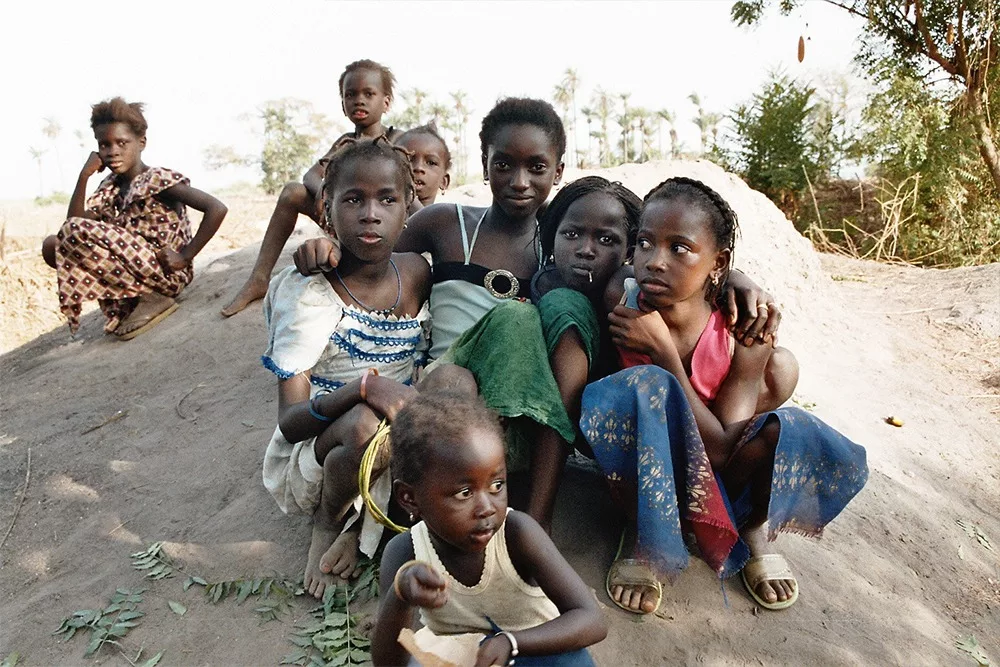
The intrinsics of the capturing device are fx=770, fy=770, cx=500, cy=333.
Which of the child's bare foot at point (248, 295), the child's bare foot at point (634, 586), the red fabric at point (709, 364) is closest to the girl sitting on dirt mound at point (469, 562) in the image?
the child's bare foot at point (634, 586)

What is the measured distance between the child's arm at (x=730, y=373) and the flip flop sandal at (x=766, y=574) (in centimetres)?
34

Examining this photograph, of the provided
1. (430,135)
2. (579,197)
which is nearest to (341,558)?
(579,197)

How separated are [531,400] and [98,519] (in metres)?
2.02

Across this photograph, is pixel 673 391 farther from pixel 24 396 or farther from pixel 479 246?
pixel 24 396

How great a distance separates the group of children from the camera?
1666 millimetres

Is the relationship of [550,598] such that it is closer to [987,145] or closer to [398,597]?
[398,597]

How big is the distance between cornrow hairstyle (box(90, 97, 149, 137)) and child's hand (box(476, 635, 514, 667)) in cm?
460

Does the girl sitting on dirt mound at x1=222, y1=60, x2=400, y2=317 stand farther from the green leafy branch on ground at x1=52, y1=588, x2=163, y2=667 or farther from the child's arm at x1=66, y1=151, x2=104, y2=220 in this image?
the green leafy branch on ground at x1=52, y1=588, x2=163, y2=667

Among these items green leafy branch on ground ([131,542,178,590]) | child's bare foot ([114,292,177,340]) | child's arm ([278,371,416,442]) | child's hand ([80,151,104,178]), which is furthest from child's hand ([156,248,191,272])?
child's arm ([278,371,416,442])

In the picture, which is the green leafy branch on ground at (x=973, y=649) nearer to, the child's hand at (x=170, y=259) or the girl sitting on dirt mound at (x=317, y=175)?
the girl sitting on dirt mound at (x=317, y=175)

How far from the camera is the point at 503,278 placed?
2838mm

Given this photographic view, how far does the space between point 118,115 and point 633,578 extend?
4.45 m

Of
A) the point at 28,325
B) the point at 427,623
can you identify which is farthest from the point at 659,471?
the point at 28,325

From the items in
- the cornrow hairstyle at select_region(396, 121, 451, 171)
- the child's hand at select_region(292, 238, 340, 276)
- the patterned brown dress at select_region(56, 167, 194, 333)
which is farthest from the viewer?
the patterned brown dress at select_region(56, 167, 194, 333)
